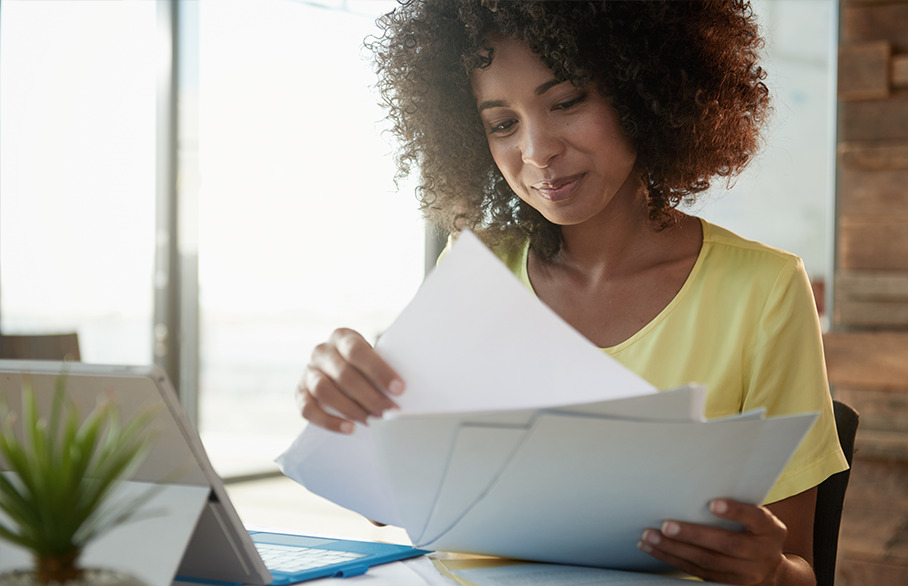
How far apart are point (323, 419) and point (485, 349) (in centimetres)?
19

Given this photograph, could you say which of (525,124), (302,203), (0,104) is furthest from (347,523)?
(525,124)

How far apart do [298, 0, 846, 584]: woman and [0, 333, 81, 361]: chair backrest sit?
157 centimetres

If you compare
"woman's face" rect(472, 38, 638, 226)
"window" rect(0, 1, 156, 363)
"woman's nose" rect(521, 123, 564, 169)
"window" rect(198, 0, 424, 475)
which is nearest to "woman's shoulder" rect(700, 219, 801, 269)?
"woman's face" rect(472, 38, 638, 226)

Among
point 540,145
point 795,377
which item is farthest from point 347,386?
point 795,377

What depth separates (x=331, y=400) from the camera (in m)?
0.86

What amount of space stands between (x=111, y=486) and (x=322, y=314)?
4.67m

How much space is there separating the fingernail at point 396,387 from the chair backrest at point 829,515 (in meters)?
0.68

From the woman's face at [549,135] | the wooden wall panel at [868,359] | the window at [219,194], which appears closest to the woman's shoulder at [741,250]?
the woman's face at [549,135]

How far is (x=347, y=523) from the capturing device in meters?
4.05

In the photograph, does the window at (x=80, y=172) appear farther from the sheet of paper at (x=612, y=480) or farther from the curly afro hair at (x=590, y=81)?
the sheet of paper at (x=612, y=480)

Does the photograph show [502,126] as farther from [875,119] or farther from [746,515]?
[875,119]

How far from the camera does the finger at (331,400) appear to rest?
33.5 inches

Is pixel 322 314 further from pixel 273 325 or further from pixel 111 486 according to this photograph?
pixel 111 486

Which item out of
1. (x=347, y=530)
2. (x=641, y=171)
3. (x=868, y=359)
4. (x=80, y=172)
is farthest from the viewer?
(x=80, y=172)
